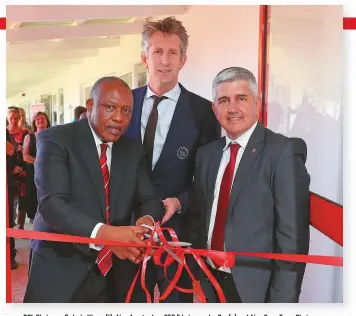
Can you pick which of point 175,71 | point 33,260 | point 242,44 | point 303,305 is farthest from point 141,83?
point 303,305

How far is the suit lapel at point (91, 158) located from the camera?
1391 millimetres

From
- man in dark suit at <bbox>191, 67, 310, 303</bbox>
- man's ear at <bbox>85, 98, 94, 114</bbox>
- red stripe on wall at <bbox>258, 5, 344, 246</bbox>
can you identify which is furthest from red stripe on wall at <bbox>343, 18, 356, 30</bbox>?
man's ear at <bbox>85, 98, 94, 114</bbox>

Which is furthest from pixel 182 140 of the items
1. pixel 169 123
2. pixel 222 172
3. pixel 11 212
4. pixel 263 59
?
pixel 11 212

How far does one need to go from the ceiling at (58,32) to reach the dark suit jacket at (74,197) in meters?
0.23

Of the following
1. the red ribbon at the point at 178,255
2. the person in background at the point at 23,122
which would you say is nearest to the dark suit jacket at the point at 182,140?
the red ribbon at the point at 178,255

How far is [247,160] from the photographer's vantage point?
138cm

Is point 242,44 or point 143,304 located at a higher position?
point 242,44

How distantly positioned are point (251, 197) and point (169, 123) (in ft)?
1.26

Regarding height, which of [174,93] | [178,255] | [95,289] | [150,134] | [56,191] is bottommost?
[95,289]

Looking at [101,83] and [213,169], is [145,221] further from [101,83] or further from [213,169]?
[101,83]

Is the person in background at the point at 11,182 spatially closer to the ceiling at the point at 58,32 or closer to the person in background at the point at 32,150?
the person in background at the point at 32,150

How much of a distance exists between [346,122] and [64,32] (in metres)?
1.07

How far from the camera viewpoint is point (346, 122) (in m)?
1.48

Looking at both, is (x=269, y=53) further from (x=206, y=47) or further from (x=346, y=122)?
(x=346, y=122)
